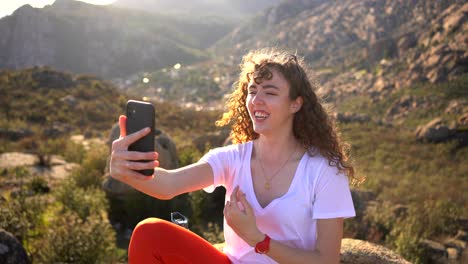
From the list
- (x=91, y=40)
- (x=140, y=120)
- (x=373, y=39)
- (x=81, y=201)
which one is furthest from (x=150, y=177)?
(x=91, y=40)

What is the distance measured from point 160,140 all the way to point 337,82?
187 ft

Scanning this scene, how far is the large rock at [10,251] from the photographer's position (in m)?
3.51

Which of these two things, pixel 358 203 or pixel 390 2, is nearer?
pixel 358 203

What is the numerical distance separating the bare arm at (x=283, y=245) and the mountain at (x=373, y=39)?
2181 cm

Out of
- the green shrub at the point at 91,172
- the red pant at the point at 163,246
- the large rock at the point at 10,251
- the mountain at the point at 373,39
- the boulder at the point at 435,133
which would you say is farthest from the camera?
the mountain at the point at 373,39

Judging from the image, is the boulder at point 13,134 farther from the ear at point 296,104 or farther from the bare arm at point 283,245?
the bare arm at point 283,245

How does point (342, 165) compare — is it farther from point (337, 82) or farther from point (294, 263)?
point (337, 82)

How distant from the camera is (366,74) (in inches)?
2290

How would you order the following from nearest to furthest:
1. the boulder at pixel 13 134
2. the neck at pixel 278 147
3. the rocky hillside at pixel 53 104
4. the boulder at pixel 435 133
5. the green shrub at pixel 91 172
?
the neck at pixel 278 147 < the green shrub at pixel 91 172 < the boulder at pixel 13 134 < the rocky hillside at pixel 53 104 < the boulder at pixel 435 133

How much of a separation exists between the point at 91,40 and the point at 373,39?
2602 inches

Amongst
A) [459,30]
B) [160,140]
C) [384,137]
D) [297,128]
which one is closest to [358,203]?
[160,140]

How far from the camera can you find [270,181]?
241 cm

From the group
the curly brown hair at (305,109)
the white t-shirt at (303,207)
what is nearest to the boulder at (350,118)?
the curly brown hair at (305,109)

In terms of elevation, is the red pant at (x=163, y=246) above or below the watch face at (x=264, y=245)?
below
